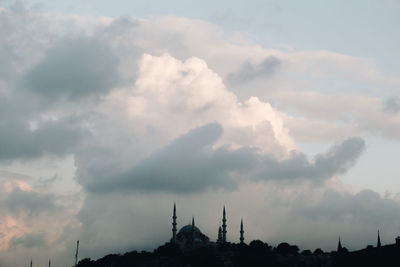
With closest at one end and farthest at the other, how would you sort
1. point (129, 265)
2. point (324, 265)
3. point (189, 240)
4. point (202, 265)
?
point (324, 265), point (202, 265), point (129, 265), point (189, 240)

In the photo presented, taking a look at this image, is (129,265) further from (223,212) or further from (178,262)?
(223,212)

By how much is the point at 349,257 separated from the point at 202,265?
129 feet

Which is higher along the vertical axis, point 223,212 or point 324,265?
point 223,212

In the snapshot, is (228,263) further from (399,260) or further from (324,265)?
(399,260)

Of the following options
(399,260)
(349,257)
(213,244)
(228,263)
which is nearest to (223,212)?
(213,244)

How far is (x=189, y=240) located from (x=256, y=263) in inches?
1381

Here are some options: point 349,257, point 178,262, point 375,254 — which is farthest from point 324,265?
point 178,262

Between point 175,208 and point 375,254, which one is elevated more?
point 175,208

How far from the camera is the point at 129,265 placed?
18475 cm

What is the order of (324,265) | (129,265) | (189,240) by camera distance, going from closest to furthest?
(324,265), (129,265), (189,240)

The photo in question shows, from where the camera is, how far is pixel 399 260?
4985 inches

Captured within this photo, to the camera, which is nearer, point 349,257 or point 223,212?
point 349,257

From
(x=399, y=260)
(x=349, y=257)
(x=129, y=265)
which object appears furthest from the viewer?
(x=129, y=265)

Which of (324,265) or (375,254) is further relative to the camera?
(324,265)
